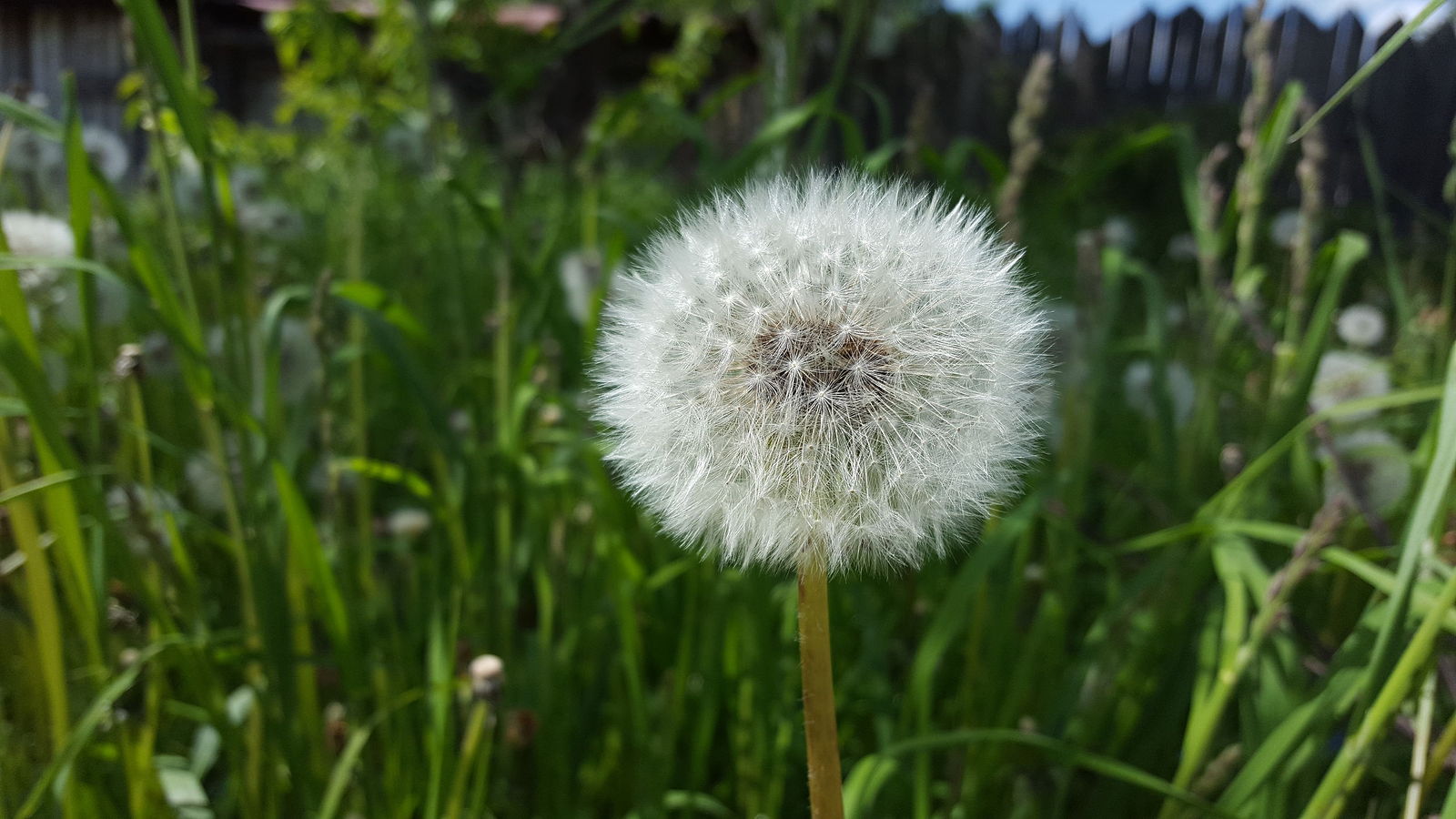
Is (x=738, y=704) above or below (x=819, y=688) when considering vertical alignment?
below

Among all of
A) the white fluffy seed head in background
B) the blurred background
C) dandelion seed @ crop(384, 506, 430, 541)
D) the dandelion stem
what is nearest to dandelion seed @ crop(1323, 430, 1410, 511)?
the blurred background

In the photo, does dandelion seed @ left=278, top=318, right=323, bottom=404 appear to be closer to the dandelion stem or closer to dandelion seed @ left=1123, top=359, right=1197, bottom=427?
the dandelion stem

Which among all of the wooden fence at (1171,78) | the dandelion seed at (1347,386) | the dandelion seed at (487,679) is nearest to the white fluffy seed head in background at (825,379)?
the dandelion seed at (487,679)

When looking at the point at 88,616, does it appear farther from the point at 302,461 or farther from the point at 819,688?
the point at 819,688

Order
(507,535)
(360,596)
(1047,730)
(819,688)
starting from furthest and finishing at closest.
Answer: (360,596) < (507,535) < (1047,730) < (819,688)

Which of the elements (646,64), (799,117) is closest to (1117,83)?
(646,64)

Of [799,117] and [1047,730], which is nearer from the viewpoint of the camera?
[1047,730]

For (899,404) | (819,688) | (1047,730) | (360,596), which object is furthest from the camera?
(360,596)
